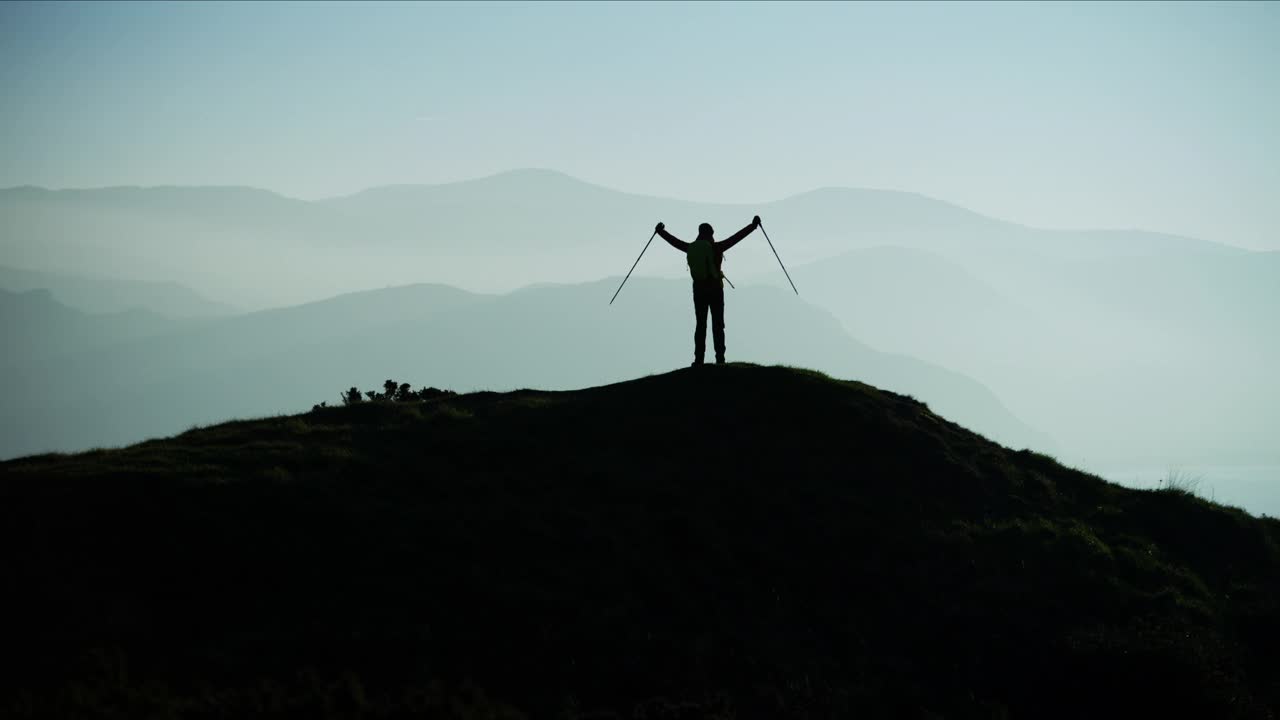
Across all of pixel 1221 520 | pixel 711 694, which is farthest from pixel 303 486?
pixel 1221 520

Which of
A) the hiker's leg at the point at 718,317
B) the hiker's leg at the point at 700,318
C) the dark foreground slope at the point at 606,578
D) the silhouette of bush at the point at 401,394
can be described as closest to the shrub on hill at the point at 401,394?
the silhouette of bush at the point at 401,394

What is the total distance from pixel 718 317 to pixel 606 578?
11.7 metres

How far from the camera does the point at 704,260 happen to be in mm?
23984

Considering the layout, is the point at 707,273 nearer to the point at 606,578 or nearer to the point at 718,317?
the point at 718,317

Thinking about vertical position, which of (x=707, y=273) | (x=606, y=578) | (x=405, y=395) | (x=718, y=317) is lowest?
(x=606, y=578)

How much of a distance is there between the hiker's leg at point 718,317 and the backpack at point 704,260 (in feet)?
1.57

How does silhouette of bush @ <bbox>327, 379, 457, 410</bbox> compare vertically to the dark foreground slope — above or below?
above

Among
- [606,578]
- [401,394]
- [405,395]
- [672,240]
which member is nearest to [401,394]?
[401,394]

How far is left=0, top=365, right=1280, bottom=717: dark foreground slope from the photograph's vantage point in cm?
1153

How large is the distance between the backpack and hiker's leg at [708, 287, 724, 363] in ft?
1.57

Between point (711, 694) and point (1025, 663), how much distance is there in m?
5.97

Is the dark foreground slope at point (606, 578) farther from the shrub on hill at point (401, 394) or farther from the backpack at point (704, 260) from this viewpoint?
the shrub on hill at point (401, 394)

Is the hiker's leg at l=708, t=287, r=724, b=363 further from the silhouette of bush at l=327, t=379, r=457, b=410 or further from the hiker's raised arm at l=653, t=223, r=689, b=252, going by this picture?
the silhouette of bush at l=327, t=379, r=457, b=410

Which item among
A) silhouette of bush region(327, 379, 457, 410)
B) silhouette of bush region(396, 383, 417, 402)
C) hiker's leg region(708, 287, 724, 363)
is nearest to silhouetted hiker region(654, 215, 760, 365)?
hiker's leg region(708, 287, 724, 363)
